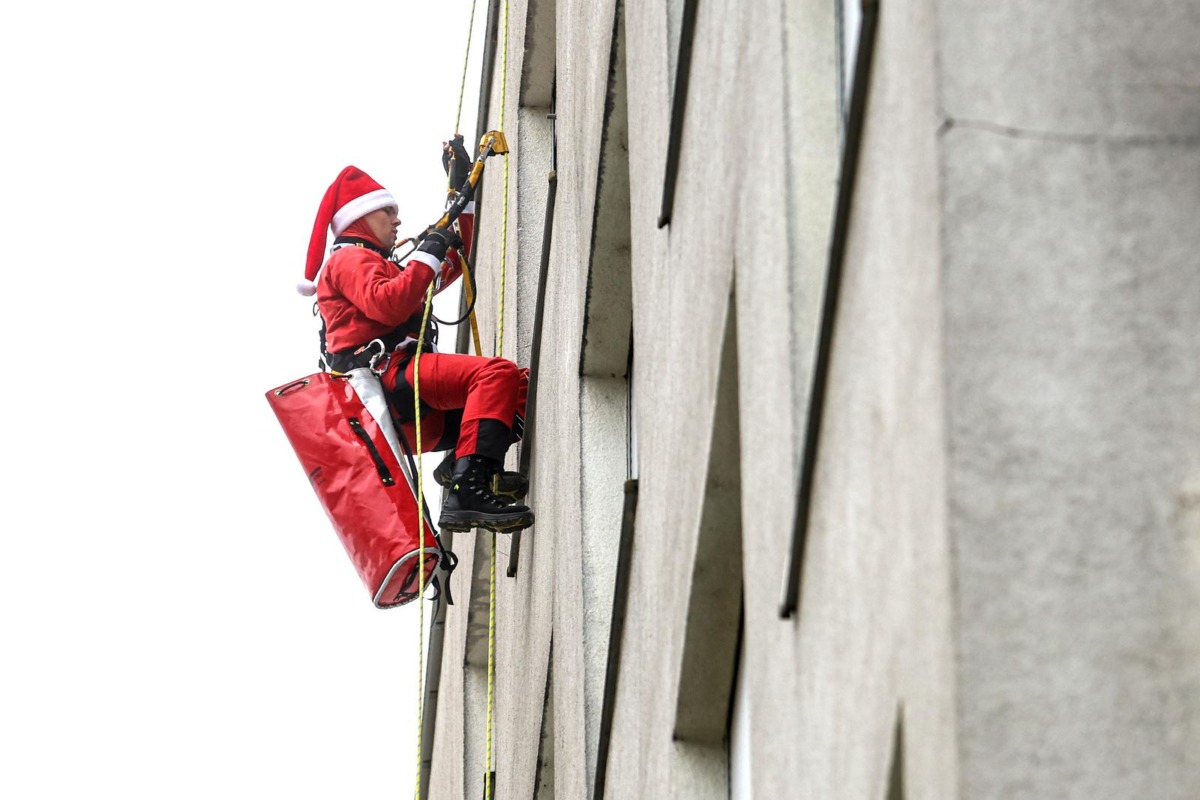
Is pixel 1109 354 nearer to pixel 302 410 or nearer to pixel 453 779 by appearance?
pixel 302 410

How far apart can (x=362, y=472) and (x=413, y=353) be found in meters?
0.56

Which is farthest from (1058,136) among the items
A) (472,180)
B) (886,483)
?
(472,180)

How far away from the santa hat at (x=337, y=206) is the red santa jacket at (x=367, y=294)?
9.7 inches

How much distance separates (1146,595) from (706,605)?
2.35m

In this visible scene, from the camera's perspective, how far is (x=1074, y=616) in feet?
8.34

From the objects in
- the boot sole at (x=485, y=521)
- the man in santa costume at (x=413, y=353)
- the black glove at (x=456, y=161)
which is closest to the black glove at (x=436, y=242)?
the man in santa costume at (x=413, y=353)

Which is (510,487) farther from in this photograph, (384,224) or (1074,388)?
(1074,388)

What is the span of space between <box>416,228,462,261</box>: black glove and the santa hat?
0.74 metres

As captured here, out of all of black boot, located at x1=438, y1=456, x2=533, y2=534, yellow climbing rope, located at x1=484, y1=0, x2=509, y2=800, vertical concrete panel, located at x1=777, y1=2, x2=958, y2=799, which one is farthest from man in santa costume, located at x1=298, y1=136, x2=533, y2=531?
vertical concrete panel, located at x1=777, y1=2, x2=958, y2=799

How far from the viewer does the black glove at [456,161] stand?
9.77 meters

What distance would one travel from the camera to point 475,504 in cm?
839

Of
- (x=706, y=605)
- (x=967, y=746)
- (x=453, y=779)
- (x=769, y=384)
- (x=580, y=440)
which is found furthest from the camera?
(x=453, y=779)

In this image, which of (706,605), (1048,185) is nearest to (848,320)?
(1048,185)

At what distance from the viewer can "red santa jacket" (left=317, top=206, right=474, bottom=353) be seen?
8.79 m
